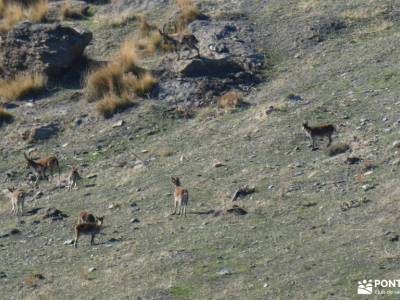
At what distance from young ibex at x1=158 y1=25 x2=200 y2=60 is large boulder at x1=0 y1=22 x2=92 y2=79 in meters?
2.48

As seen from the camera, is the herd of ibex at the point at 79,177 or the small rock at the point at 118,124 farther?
the small rock at the point at 118,124

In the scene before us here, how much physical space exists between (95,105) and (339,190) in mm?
10693

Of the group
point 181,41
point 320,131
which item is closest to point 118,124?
point 181,41

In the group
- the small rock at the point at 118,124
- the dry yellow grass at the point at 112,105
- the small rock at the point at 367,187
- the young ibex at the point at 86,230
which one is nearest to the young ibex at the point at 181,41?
the dry yellow grass at the point at 112,105

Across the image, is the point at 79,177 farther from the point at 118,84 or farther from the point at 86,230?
the point at 118,84

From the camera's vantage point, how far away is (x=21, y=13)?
36750 millimetres

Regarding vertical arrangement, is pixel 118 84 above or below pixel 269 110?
below

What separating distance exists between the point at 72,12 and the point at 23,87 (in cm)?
634

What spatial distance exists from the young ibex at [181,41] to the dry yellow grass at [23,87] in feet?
12.1

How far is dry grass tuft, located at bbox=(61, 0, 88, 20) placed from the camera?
36812 millimetres

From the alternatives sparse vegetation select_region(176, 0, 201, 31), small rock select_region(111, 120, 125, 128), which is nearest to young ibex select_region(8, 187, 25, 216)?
small rock select_region(111, 120, 125, 128)

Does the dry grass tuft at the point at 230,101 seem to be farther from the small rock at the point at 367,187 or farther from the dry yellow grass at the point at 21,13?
the dry yellow grass at the point at 21,13

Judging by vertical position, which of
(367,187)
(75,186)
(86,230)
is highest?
(367,187)

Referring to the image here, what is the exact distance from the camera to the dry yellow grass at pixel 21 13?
1422 inches
